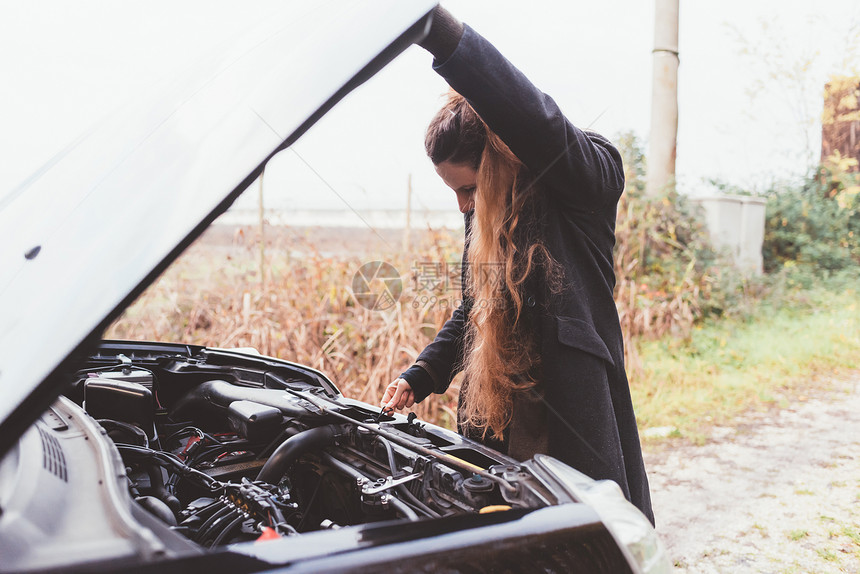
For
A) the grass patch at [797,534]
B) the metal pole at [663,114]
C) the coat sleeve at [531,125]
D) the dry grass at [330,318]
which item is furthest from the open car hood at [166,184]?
the metal pole at [663,114]

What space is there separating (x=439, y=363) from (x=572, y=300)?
727mm

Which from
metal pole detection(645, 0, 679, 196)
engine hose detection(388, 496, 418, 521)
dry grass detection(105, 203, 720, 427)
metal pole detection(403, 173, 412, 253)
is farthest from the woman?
metal pole detection(645, 0, 679, 196)

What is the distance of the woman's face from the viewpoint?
1.65 m

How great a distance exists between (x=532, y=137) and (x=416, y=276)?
258 cm

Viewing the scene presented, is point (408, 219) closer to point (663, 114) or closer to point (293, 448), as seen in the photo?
point (293, 448)

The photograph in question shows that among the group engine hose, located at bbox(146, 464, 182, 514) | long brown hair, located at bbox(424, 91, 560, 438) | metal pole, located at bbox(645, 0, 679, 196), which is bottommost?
engine hose, located at bbox(146, 464, 182, 514)

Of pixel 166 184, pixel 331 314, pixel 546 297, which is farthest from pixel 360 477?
pixel 331 314

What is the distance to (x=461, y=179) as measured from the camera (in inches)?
66.3

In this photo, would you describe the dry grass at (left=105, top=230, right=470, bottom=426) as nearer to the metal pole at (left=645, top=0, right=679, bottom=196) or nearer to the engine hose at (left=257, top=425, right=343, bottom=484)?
the engine hose at (left=257, top=425, right=343, bottom=484)

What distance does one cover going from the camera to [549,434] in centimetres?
158

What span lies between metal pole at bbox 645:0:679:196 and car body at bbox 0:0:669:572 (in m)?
6.25

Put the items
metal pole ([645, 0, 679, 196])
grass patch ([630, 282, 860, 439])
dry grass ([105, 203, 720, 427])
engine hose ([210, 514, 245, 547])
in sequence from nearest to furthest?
engine hose ([210, 514, 245, 547])
dry grass ([105, 203, 720, 427])
grass patch ([630, 282, 860, 439])
metal pole ([645, 0, 679, 196])

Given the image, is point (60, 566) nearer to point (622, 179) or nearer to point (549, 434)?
point (549, 434)

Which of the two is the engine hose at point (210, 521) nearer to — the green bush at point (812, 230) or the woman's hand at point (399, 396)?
the woman's hand at point (399, 396)
